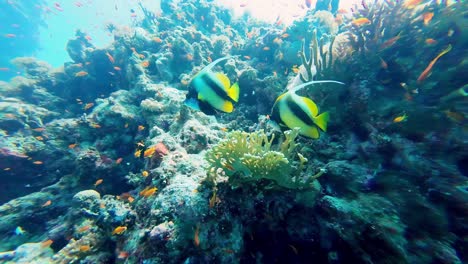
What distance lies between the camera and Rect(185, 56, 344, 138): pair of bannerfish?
208cm

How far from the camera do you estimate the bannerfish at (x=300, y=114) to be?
2.07 meters

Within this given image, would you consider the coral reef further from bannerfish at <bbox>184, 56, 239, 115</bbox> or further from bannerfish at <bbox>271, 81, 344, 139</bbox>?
bannerfish at <bbox>184, 56, 239, 115</bbox>

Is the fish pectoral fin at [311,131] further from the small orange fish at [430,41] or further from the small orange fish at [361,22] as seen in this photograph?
the small orange fish at [361,22]

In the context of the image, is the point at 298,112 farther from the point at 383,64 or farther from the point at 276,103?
the point at 383,64

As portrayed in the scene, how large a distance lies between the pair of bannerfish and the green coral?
0.41 meters

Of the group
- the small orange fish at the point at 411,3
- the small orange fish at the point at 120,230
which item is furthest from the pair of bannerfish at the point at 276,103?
the small orange fish at the point at 411,3

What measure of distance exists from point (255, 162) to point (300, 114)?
792 mm

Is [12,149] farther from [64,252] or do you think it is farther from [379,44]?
[379,44]

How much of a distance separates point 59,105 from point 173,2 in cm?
949

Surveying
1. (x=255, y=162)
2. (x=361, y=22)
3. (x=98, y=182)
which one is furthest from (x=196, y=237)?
(x=361, y=22)

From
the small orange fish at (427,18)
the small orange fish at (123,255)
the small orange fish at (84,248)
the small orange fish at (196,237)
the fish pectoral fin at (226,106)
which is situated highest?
the small orange fish at (427,18)

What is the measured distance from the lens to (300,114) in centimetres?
208

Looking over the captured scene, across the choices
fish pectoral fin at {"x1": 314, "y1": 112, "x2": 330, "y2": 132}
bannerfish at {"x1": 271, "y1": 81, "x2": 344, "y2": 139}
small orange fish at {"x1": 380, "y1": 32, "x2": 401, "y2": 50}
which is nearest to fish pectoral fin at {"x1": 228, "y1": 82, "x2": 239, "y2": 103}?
bannerfish at {"x1": 271, "y1": 81, "x2": 344, "y2": 139}

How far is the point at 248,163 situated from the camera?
256cm
